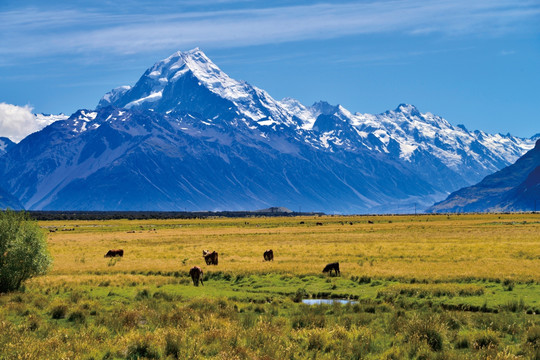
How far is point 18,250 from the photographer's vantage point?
3266 cm

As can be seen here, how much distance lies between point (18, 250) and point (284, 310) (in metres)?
15.5

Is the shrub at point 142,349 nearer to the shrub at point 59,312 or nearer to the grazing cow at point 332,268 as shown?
the shrub at point 59,312

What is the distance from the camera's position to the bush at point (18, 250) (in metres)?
32.3

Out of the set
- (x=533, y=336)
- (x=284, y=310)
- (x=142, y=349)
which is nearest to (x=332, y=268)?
(x=284, y=310)

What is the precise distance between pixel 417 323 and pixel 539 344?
12.7 ft

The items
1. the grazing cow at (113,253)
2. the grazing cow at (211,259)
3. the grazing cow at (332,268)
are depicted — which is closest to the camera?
the grazing cow at (332,268)

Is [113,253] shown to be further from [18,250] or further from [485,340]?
[485,340]

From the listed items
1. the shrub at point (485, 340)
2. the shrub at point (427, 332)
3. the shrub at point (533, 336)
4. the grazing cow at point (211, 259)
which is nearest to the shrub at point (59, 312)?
the shrub at point (427, 332)

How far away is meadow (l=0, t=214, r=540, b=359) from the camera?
18.9 metres

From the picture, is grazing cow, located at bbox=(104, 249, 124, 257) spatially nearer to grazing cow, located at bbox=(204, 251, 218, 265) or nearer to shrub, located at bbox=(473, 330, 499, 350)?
grazing cow, located at bbox=(204, 251, 218, 265)

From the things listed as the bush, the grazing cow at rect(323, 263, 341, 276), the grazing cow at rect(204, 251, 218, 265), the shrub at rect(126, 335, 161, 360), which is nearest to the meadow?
the shrub at rect(126, 335, 161, 360)

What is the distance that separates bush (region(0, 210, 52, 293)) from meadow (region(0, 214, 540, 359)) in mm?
1110

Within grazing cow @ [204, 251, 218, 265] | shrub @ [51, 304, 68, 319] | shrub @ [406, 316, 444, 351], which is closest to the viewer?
shrub @ [406, 316, 444, 351]

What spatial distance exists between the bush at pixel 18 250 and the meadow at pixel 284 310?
3.64ft
